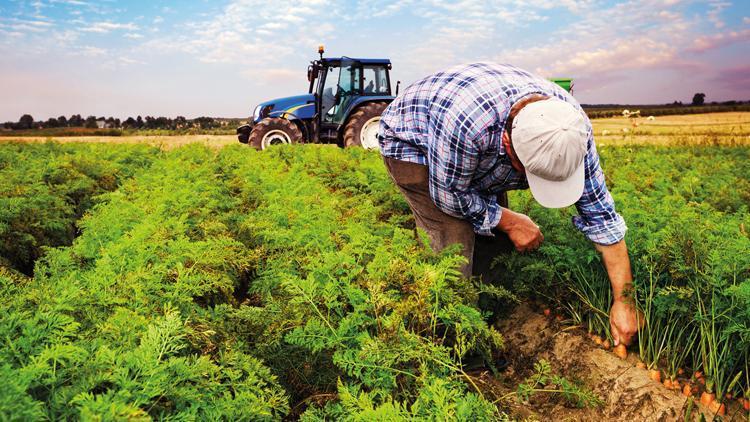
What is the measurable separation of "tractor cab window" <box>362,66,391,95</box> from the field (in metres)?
9.61

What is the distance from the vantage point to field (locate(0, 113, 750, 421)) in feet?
7.67

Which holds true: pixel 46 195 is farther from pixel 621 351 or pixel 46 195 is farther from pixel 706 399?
pixel 706 399

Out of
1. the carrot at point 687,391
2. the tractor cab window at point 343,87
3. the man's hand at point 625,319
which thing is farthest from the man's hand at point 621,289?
the tractor cab window at point 343,87

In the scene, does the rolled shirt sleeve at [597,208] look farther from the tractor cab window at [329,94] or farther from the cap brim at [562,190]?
the tractor cab window at [329,94]

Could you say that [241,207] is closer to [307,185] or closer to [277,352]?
[307,185]

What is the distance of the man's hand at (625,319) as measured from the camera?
3.79 m

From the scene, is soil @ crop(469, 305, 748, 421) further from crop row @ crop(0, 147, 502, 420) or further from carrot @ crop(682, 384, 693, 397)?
crop row @ crop(0, 147, 502, 420)

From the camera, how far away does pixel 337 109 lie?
15.4 meters

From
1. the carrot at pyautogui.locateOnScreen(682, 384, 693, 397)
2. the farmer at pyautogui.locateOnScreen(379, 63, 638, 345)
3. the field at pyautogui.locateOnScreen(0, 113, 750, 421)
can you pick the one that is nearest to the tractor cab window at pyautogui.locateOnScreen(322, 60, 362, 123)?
the field at pyautogui.locateOnScreen(0, 113, 750, 421)

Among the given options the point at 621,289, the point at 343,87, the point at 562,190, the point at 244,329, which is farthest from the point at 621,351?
the point at 343,87

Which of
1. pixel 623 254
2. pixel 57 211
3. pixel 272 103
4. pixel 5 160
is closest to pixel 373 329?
pixel 623 254

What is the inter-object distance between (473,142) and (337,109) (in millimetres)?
12161

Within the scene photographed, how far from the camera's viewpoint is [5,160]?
10.8 m

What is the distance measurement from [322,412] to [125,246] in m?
2.11
